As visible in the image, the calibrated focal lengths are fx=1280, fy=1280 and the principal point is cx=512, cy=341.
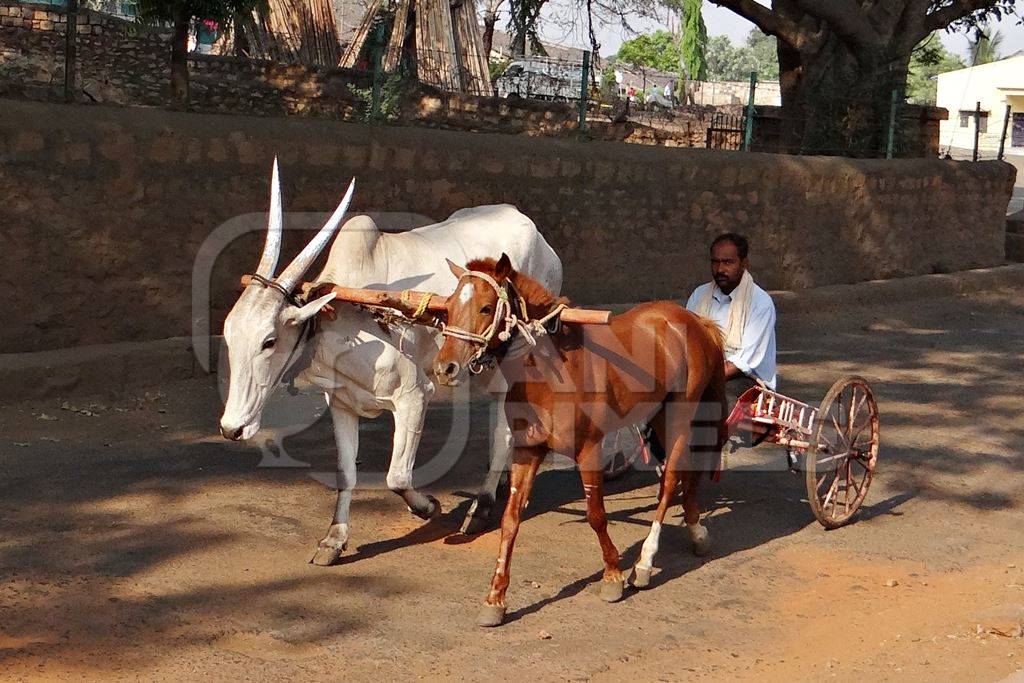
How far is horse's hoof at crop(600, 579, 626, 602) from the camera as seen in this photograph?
620 centimetres

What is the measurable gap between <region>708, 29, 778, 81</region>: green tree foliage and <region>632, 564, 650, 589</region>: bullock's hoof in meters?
107

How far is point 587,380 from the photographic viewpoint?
6055mm

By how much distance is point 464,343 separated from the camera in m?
5.50

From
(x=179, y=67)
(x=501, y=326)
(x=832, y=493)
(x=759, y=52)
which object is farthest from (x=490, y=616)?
(x=759, y=52)

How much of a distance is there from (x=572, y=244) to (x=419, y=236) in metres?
5.20

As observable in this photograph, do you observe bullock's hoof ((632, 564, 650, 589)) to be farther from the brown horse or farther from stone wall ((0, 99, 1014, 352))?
stone wall ((0, 99, 1014, 352))

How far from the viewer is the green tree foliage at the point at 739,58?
394 ft

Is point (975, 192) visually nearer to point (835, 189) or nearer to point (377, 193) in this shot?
point (835, 189)

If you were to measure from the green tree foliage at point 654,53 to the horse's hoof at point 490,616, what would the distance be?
60.1 metres

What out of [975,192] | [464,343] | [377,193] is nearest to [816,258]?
[975,192]

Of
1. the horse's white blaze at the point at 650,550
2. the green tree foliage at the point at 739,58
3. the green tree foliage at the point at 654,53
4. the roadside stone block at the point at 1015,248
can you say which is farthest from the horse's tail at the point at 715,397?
the green tree foliage at the point at 739,58

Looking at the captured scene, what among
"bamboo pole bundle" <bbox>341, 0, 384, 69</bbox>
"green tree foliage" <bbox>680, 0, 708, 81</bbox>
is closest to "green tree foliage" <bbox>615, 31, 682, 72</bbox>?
"green tree foliage" <bbox>680, 0, 708, 81</bbox>

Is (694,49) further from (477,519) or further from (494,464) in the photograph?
(477,519)

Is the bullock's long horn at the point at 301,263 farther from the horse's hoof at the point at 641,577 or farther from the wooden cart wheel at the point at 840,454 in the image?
the wooden cart wheel at the point at 840,454
